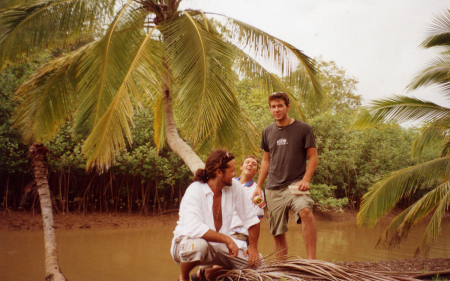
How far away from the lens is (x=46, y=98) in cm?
648

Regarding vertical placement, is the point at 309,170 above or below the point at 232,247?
above

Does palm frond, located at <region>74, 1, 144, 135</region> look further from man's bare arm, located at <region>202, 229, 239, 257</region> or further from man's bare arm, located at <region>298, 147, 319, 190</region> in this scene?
man's bare arm, located at <region>298, 147, 319, 190</region>

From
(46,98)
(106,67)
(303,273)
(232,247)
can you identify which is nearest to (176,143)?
(106,67)

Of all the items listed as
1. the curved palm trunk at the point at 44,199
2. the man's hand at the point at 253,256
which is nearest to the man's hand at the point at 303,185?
the man's hand at the point at 253,256

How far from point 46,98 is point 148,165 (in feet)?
24.3

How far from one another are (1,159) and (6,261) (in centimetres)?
418

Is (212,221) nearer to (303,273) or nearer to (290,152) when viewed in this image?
(303,273)

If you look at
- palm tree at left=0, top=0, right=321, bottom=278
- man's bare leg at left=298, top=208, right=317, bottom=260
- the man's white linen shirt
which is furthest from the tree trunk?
man's bare leg at left=298, top=208, right=317, bottom=260

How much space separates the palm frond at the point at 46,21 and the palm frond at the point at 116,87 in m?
0.59

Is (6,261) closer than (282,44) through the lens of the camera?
No

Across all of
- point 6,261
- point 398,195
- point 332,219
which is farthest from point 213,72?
point 332,219

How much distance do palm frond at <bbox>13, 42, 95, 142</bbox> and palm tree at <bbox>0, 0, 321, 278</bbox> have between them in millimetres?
17

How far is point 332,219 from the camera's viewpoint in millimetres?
Result: 17422

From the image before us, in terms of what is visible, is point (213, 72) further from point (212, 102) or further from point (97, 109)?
point (97, 109)
